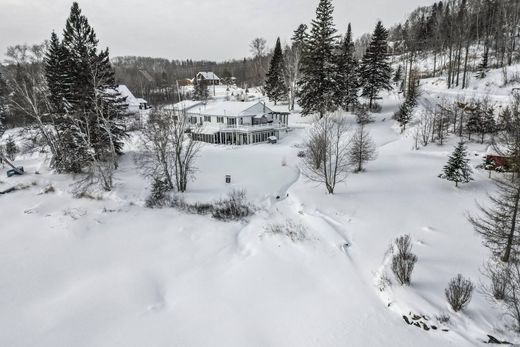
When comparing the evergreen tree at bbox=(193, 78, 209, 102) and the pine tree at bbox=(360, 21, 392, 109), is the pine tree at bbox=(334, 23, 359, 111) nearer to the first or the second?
the pine tree at bbox=(360, 21, 392, 109)

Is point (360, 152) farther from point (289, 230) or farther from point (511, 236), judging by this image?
point (511, 236)

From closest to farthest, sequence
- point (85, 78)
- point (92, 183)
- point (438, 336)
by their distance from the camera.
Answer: point (438, 336), point (92, 183), point (85, 78)

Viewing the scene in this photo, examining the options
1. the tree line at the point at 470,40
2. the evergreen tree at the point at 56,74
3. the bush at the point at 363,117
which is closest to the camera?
the evergreen tree at the point at 56,74

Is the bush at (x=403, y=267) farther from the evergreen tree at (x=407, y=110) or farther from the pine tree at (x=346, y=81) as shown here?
the pine tree at (x=346, y=81)

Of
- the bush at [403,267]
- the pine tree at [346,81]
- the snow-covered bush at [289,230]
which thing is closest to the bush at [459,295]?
the bush at [403,267]

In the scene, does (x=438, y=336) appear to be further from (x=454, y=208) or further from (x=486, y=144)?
(x=486, y=144)

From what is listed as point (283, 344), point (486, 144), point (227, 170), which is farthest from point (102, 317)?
point (486, 144)
